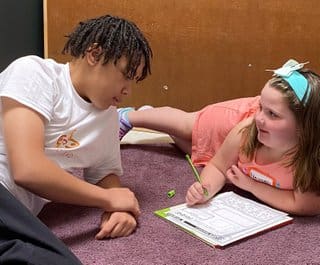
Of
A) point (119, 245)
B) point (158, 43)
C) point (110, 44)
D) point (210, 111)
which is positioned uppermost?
point (110, 44)

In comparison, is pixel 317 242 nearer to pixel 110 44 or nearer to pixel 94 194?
pixel 94 194

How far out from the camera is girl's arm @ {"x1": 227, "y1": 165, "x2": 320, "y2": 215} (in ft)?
3.47

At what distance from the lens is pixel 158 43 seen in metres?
1.62

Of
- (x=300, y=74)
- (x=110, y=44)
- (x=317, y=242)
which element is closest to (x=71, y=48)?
(x=110, y=44)

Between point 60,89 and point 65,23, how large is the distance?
747 millimetres

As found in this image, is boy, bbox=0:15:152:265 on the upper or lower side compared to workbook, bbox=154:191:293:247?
upper

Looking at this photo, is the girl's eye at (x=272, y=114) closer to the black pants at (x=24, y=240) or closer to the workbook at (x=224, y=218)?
the workbook at (x=224, y=218)

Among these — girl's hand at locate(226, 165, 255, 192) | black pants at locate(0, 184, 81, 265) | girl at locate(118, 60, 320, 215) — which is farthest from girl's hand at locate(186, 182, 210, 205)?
black pants at locate(0, 184, 81, 265)

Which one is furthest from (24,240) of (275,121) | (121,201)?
(275,121)

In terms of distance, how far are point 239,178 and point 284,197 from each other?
0.36 feet

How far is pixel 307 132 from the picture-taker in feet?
3.47

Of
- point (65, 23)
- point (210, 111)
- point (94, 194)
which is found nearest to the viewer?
point (94, 194)

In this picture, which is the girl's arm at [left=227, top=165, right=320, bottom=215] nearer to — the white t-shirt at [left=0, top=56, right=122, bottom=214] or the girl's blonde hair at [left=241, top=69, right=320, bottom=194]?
the girl's blonde hair at [left=241, top=69, right=320, bottom=194]

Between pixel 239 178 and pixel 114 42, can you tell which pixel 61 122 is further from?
pixel 239 178
